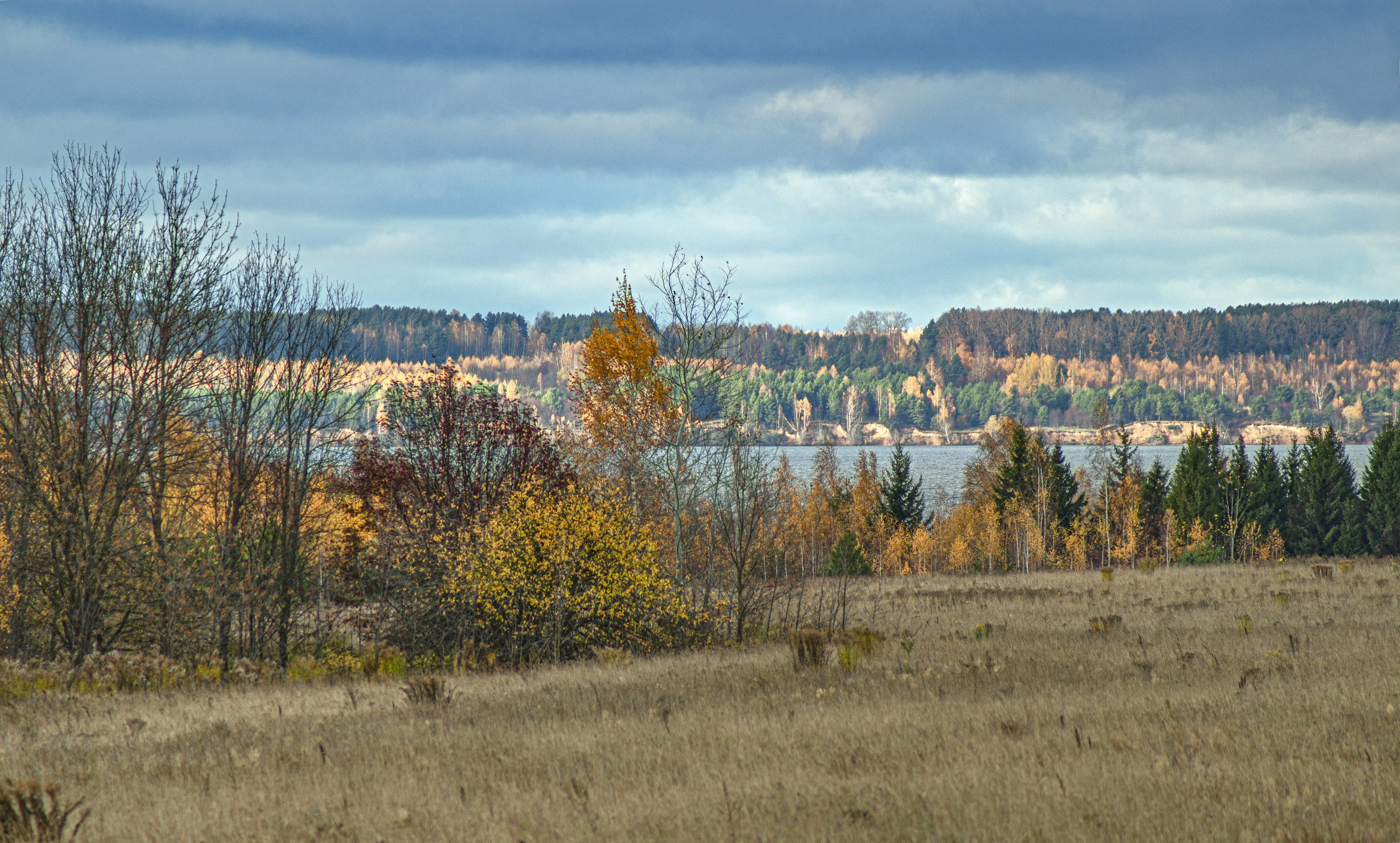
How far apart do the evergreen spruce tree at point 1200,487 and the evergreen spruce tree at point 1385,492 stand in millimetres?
9339

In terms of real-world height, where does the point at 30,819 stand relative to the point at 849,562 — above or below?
above

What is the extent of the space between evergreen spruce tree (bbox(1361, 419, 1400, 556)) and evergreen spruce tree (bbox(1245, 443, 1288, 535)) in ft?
17.4

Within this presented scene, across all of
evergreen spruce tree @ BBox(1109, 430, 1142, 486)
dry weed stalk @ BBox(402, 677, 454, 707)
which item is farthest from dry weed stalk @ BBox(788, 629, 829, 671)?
evergreen spruce tree @ BBox(1109, 430, 1142, 486)

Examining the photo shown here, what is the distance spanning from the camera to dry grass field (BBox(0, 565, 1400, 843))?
5625 millimetres

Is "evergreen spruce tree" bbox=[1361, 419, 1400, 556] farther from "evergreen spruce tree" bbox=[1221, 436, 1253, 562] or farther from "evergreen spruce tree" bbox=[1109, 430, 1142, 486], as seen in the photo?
"evergreen spruce tree" bbox=[1109, 430, 1142, 486]

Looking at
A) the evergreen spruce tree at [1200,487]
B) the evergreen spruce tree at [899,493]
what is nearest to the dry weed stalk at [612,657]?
the evergreen spruce tree at [899,493]

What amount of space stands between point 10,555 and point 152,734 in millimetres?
8222

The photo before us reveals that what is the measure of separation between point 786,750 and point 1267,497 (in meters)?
76.3

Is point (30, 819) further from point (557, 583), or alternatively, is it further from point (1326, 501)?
point (1326, 501)

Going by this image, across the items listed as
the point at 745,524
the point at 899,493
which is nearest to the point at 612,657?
the point at 745,524

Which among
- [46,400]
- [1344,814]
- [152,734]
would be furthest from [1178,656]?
[46,400]

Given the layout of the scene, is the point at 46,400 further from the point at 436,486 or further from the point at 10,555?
the point at 436,486

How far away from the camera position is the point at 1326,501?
229 feet

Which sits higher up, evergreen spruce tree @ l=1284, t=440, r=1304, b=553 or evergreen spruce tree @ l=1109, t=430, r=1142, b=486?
evergreen spruce tree @ l=1109, t=430, r=1142, b=486
